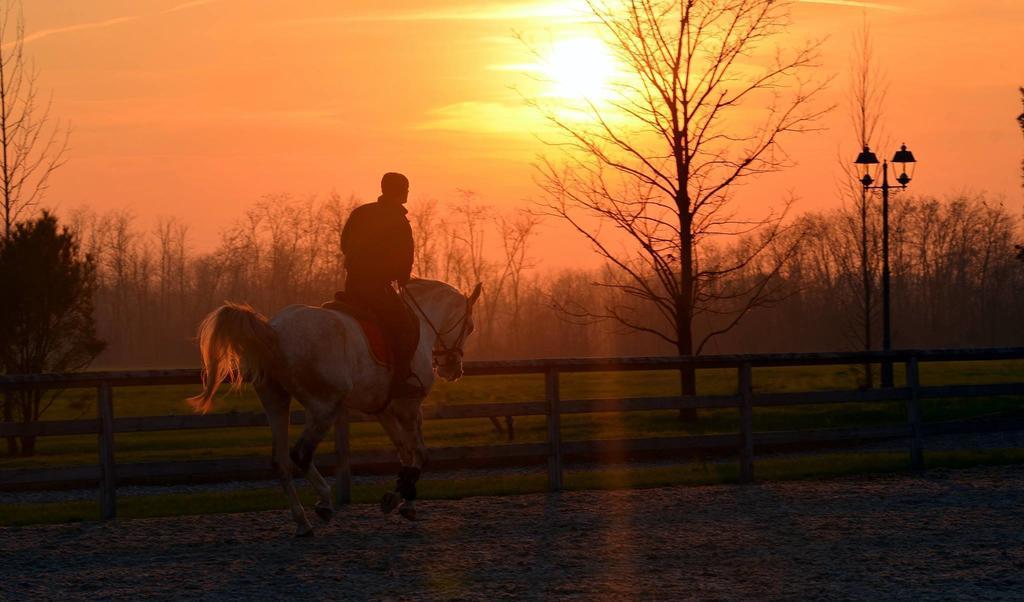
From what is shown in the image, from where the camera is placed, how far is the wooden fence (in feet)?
34.3

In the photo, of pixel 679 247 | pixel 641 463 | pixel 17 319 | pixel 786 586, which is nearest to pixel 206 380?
pixel 786 586

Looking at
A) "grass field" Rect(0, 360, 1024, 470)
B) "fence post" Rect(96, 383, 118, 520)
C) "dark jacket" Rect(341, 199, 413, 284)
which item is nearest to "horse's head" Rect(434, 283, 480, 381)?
"dark jacket" Rect(341, 199, 413, 284)

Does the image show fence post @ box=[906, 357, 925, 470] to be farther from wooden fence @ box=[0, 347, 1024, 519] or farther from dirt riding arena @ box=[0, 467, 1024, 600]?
dirt riding arena @ box=[0, 467, 1024, 600]

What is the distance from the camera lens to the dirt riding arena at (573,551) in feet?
23.1

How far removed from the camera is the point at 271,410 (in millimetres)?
9242

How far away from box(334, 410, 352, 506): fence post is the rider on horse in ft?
5.25

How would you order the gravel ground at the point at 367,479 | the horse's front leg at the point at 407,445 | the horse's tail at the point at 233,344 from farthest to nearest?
the gravel ground at the point at 367,479 → the horse's front leg at the point at 407,445 → the horse's tail at the point at 233,344

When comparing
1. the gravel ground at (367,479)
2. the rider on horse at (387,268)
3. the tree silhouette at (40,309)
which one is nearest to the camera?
the rider on horse at (387,268)

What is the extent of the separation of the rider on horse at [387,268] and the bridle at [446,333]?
426 mm

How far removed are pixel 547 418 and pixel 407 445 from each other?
2.42 meters

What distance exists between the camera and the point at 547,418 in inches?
477

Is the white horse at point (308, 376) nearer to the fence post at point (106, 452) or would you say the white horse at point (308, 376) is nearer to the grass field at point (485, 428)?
the fence post at point (106, 452)

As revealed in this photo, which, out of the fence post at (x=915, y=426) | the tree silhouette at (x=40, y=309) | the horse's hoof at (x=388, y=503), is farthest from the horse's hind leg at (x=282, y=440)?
the tree silhouette at (x=40, y=309)

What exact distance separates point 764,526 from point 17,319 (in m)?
17.6
